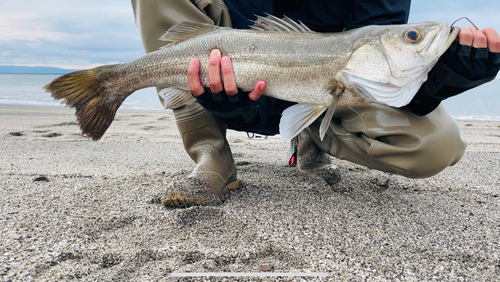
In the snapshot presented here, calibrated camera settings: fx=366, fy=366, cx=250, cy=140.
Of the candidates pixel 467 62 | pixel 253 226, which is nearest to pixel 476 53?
pixel 467 62

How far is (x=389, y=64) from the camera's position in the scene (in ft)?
6.21

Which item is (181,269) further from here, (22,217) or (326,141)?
(326,141)

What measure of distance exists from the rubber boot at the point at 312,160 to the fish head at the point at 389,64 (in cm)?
100

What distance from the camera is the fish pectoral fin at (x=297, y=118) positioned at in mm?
1990

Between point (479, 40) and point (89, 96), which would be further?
point (89, 96)

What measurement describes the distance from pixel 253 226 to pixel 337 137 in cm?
96

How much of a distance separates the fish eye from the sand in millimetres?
963

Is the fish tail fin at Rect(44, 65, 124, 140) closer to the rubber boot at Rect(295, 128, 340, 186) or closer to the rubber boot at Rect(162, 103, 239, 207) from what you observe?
the rubber boot at Rect(162, 103, 239, 207)

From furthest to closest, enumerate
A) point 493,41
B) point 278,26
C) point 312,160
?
point 312,160 < point 278,26 < point 493,41

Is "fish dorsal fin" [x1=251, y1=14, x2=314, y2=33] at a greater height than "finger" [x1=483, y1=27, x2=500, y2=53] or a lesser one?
greater

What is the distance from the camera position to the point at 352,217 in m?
2.04

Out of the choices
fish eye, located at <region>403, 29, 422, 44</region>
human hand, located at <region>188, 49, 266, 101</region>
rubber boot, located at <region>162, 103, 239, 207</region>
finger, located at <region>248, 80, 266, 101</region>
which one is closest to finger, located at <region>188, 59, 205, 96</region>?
human hand, located at <region>188, 49, 266, 101</region>

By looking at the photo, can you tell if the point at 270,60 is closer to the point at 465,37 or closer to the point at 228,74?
the point at 228,74

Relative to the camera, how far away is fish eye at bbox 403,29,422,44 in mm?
1832
